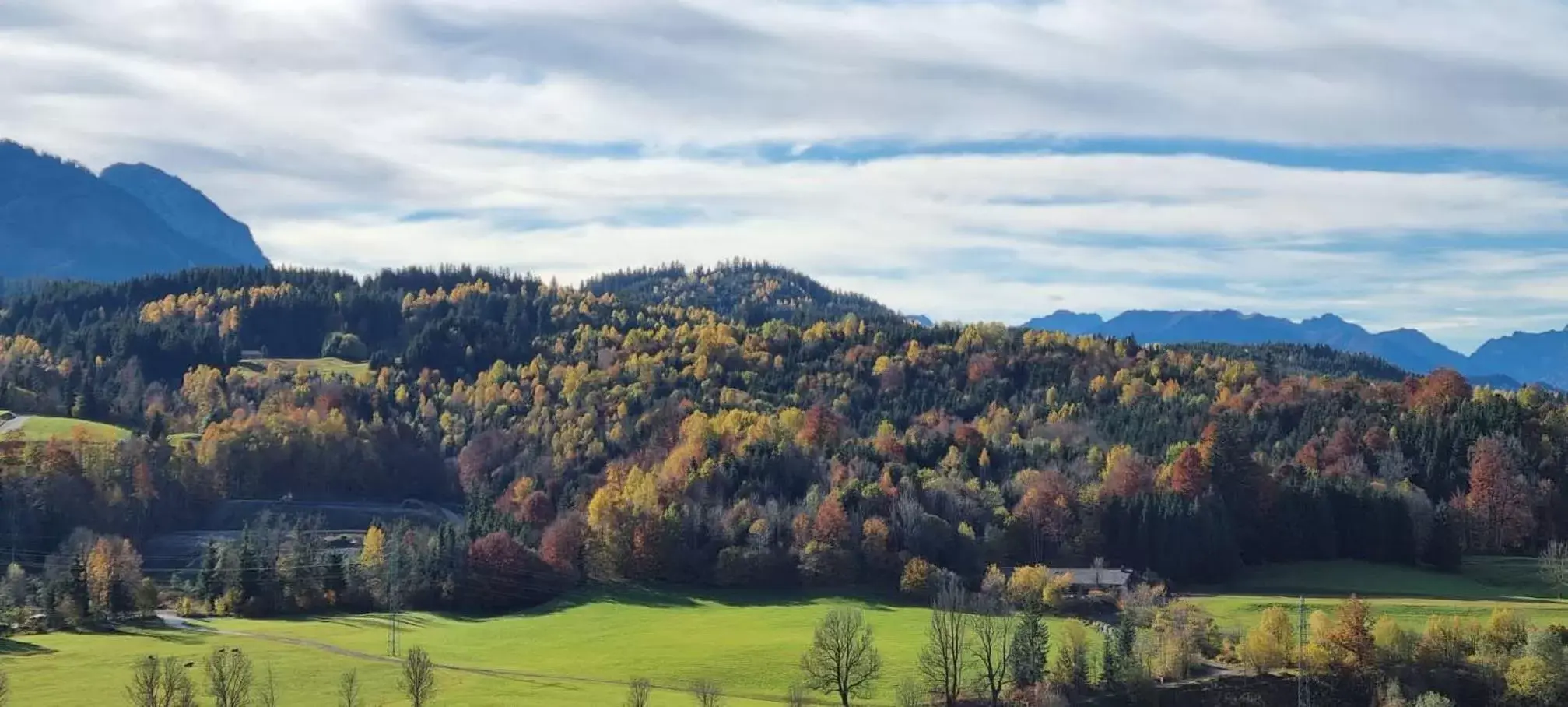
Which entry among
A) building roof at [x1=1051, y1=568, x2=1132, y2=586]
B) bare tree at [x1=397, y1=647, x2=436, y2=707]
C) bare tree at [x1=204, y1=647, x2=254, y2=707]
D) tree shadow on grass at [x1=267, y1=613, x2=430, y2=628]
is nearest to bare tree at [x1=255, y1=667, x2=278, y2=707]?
bare tree at [x1=204, y1=647, x2=254, y2=707]

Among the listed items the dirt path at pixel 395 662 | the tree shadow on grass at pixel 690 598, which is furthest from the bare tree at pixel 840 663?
the tree shadow on grass at pixel 690 598

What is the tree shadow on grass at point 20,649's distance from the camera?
113 metres

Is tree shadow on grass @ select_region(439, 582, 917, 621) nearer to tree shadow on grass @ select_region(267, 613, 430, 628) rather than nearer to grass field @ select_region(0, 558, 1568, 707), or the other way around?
grass field @ select_region(0, 558, 1568, 707)

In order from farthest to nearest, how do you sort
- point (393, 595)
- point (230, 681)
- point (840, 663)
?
point (393, 595), point (840, 663), point (230, 681)

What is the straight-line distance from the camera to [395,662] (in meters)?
112

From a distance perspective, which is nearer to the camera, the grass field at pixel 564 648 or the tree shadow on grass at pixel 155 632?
the grass field at pixel 564 648

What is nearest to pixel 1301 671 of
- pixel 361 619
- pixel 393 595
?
pixel 393 595

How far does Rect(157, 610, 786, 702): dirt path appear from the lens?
10406 cm

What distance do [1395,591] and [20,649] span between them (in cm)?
12817

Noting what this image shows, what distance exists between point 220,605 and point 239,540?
1666 cm

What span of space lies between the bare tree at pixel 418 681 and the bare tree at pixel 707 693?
59.0 feet

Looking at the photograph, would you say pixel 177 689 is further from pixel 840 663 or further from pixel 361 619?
pixel 361 619

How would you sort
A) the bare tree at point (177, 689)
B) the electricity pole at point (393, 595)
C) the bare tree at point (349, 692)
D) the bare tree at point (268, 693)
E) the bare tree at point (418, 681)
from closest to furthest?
the bare tree at point (177, 689) → the bare tree at point (268, 693) → the bare tree at point (349, 692) → the bare tree at point (418, 681) → the electricity pole at point (393, 595)

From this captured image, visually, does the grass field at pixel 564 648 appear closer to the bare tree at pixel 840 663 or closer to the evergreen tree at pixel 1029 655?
the bare tree at pixel 840 663
